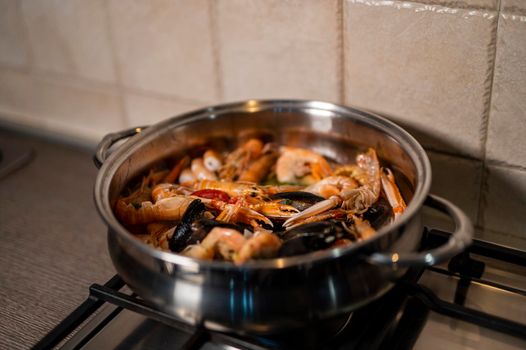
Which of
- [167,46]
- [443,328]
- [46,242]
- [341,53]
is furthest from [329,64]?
[46,242]

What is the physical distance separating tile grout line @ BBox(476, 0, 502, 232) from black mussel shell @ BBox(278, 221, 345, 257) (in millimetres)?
→ 300

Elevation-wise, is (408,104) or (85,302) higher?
(408,104)

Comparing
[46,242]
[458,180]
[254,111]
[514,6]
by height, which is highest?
[514,6]

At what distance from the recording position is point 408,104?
1.03 meters

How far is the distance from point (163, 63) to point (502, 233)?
0.72 metres

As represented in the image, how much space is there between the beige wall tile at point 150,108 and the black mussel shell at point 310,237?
1.75 ft

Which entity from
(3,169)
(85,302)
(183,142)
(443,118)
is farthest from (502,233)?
(3,169)

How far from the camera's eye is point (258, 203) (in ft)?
3.18

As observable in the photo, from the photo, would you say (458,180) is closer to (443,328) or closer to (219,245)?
(443,328)

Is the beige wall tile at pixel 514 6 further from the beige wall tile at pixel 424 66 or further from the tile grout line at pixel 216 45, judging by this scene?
the tile grout line at pixel 216 45

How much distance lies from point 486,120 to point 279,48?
38 centimetres

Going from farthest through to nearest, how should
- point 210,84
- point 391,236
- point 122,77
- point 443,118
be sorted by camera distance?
point 122,77
point 210,84
point 443,118
point 391,236

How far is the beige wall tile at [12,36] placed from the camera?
1452 mm

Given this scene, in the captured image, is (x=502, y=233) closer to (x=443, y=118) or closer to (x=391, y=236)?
(x=443, y=118)
